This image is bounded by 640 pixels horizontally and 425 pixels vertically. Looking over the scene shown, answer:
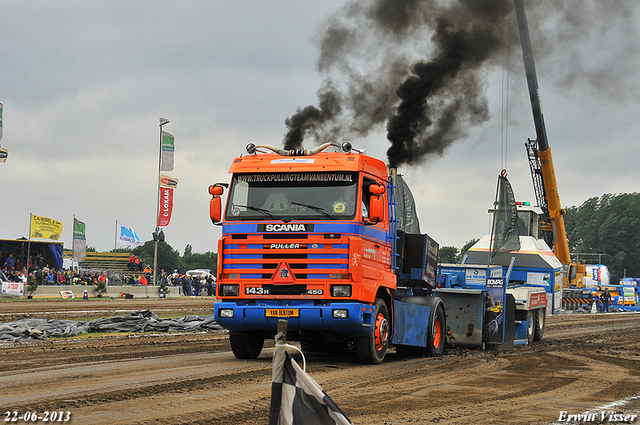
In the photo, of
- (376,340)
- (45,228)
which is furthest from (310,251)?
(45,228)

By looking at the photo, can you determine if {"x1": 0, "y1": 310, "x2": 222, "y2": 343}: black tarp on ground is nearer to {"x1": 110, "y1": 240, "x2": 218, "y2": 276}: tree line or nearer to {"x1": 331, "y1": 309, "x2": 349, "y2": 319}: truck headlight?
{"x1": 331, "y1": 309, "x2": 349, "y2": 319}: truck headlight

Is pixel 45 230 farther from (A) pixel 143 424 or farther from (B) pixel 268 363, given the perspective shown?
(A) pixel 143 424

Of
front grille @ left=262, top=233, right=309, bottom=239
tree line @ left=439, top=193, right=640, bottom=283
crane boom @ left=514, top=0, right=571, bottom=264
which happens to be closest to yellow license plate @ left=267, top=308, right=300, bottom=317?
front grille @ left=262, top=233, right=309, bottom=239

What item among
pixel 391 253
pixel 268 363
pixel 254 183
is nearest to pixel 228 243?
pixel 254 183

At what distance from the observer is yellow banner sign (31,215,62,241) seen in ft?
149

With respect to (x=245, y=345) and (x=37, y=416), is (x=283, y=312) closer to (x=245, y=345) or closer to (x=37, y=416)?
(x=245, y=345)

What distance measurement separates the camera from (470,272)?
18328 millimetres

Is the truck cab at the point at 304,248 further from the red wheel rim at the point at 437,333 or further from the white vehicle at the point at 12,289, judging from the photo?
the white vehicle at the point at 12,289

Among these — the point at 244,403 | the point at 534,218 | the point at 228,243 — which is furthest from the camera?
the point at 534,218

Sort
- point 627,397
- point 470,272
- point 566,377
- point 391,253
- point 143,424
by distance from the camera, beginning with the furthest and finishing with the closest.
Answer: point 470,272 → point 391,253 → point 566,377 → point 627,397 → point 143,424

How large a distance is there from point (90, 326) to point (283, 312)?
816 cm

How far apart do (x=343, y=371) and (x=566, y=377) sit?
3257 millimetres

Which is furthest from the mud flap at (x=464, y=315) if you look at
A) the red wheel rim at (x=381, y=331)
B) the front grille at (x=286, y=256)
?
the front grille at (x=286, y=256)

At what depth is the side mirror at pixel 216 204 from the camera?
440 inches
